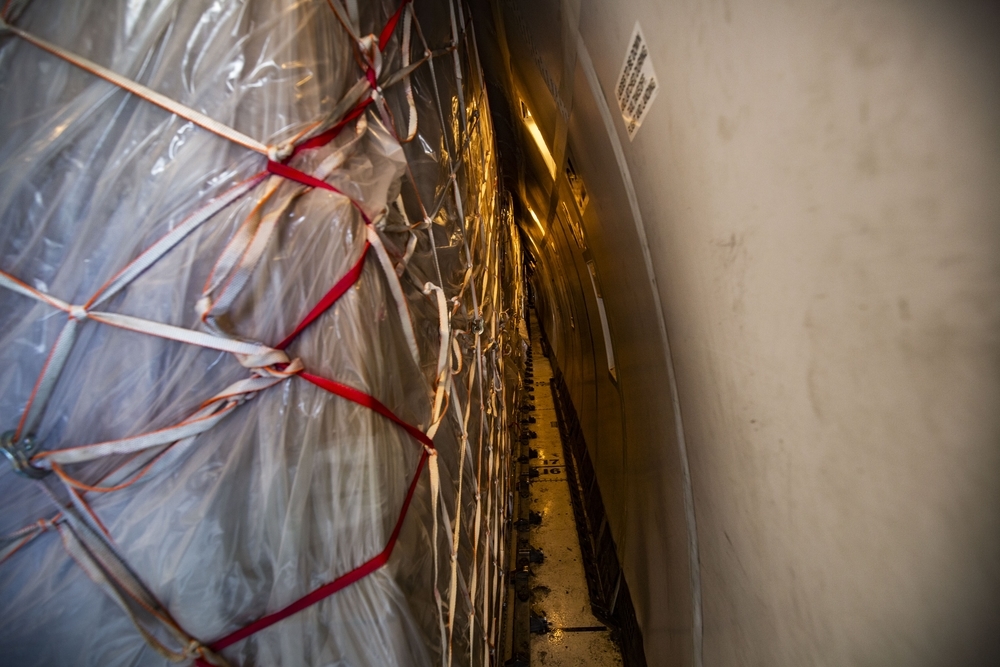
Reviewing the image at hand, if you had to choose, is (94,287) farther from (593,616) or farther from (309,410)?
(593,616)

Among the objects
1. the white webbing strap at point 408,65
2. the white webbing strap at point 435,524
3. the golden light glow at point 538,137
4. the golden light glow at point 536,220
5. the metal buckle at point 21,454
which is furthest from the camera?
the golden light glow at point 536,220

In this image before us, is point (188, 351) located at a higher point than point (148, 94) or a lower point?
lower

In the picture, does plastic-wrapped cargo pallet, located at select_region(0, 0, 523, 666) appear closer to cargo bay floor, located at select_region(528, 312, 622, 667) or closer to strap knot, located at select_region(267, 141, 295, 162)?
strap knot, located at select_region(267, 141, 295, 162)

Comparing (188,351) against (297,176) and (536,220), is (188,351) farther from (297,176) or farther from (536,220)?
(536,220)

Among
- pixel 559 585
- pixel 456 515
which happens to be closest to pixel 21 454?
pixel 456 515

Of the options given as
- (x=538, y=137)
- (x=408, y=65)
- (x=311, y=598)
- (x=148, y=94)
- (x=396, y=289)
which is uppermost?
(x=538, y=137)

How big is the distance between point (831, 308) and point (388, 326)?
0.83 meters

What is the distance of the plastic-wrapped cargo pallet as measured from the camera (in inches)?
29.0

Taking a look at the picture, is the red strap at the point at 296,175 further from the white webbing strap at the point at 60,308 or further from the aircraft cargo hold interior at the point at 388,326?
the white webbing strap at the point at 60,308

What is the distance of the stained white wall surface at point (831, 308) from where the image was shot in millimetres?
394

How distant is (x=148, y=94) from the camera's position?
0.75m

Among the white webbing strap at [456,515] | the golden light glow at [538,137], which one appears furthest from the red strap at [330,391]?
the golden light glow at [538,137]

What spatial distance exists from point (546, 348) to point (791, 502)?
8081 millimetres

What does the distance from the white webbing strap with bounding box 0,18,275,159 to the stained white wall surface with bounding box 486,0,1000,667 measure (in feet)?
2.75
